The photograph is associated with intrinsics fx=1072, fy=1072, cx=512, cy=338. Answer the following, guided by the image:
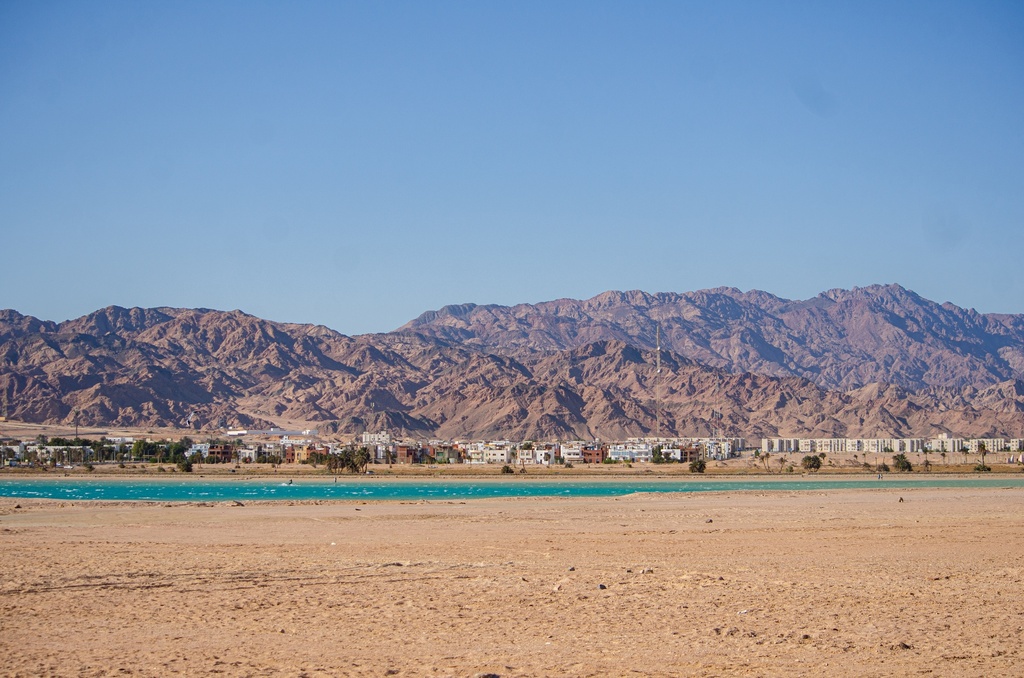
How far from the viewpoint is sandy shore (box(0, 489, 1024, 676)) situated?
1195cm

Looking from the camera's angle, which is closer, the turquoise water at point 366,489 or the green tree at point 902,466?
the turquoise water at point 366,489

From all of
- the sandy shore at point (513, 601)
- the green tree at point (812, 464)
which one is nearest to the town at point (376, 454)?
the green tree at point (812, 464)

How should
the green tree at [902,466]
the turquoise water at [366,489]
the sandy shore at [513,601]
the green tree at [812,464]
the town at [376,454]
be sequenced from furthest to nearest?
the town at [376,454]
the green tree at [812,464]
the green tree at [902,466]
the turquoise water at [366,489]
the sandy shore at [513,601]

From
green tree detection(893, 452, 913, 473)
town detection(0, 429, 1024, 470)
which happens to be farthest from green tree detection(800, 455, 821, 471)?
town detection(0, 429, 1024, 470)

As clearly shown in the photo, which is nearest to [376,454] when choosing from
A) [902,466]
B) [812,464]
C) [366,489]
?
[812,464]

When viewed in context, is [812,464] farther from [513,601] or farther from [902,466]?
[513,601]

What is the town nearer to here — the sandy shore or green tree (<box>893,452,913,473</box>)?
green tree (<box>893,452,913,473</box>)

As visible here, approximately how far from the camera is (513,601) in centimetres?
1574

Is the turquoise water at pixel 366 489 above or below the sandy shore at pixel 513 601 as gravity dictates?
below

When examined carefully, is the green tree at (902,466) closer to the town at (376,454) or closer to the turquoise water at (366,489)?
the town at (376,454)

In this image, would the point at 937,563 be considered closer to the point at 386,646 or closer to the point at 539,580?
the point at 539,580

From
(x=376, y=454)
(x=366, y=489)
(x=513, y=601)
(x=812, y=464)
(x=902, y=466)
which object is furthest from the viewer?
(x=376, y=454)

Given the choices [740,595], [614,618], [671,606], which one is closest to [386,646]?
[614,618]

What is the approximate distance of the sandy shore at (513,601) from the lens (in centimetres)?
1195
